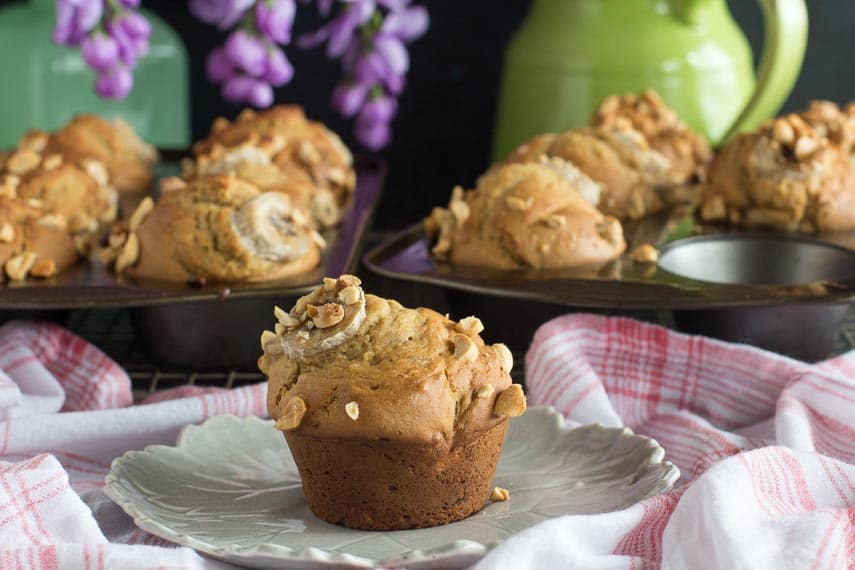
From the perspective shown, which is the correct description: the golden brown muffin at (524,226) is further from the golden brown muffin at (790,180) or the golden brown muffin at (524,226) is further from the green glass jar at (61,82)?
the green glass jar at (61,82)

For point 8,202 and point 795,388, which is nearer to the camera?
point 795,388

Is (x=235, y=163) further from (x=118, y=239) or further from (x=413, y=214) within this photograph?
(x=413, y=214)

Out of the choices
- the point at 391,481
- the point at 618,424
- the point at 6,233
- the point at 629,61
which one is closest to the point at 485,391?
the point at 391,481

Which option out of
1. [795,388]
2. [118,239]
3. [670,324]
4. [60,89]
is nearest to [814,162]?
[670,324]

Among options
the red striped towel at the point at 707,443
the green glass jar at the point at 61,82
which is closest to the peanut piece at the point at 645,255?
the red striped towel at the point at 707,443

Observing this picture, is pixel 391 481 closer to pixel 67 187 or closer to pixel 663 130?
pixel 67 187

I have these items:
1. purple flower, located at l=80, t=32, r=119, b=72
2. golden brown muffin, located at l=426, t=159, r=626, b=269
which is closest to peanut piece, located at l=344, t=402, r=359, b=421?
golden brown muffin, located at l=426, t=159, r=626, b=269

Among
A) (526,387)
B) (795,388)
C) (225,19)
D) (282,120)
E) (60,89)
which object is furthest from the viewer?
(60,89)
